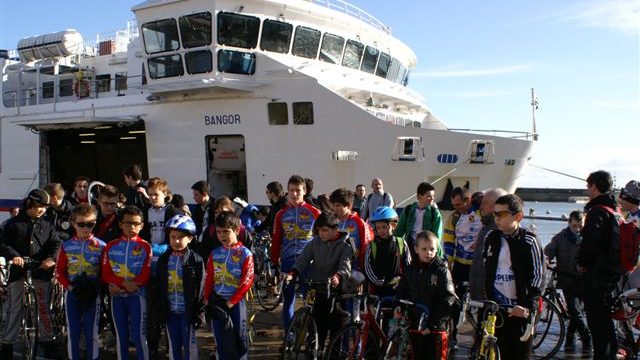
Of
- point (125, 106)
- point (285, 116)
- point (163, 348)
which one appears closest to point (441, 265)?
point (163, 348)

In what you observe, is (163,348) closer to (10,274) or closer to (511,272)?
(10,274)

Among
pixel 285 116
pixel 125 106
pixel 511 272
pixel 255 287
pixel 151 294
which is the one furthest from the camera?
→ pixel 125 106

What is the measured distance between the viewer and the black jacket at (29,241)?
20.1 feet

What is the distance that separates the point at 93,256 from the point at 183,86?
8.65m

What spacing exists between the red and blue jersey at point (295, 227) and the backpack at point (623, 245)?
2819 millimetres

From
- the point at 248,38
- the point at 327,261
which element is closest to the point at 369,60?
the point at 248,38

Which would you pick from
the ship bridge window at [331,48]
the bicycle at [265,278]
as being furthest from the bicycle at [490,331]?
the ship bridge window at [331,48]

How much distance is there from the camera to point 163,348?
6.84 m

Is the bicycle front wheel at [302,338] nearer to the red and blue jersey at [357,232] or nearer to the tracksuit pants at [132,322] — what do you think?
→ the red and blue jersey at [357,232]

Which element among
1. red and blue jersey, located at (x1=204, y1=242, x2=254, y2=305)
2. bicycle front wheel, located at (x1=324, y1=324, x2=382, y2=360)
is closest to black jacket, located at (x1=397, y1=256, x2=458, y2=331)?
bicycle front wheel, located at (x1=324, y1=324, x2=382, y2=360)

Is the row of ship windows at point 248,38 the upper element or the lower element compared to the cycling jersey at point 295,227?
upper

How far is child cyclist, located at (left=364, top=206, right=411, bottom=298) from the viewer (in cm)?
541

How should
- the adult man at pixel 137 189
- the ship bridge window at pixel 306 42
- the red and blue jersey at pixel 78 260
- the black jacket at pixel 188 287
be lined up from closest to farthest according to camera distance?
the black jacket at pixel 188 287
the red and blue jersey at pixel 78 260
the adult man at pixel 137 189
the ship bridge window at pixel 306 42

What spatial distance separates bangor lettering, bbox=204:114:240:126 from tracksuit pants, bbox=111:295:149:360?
28.5 feet
